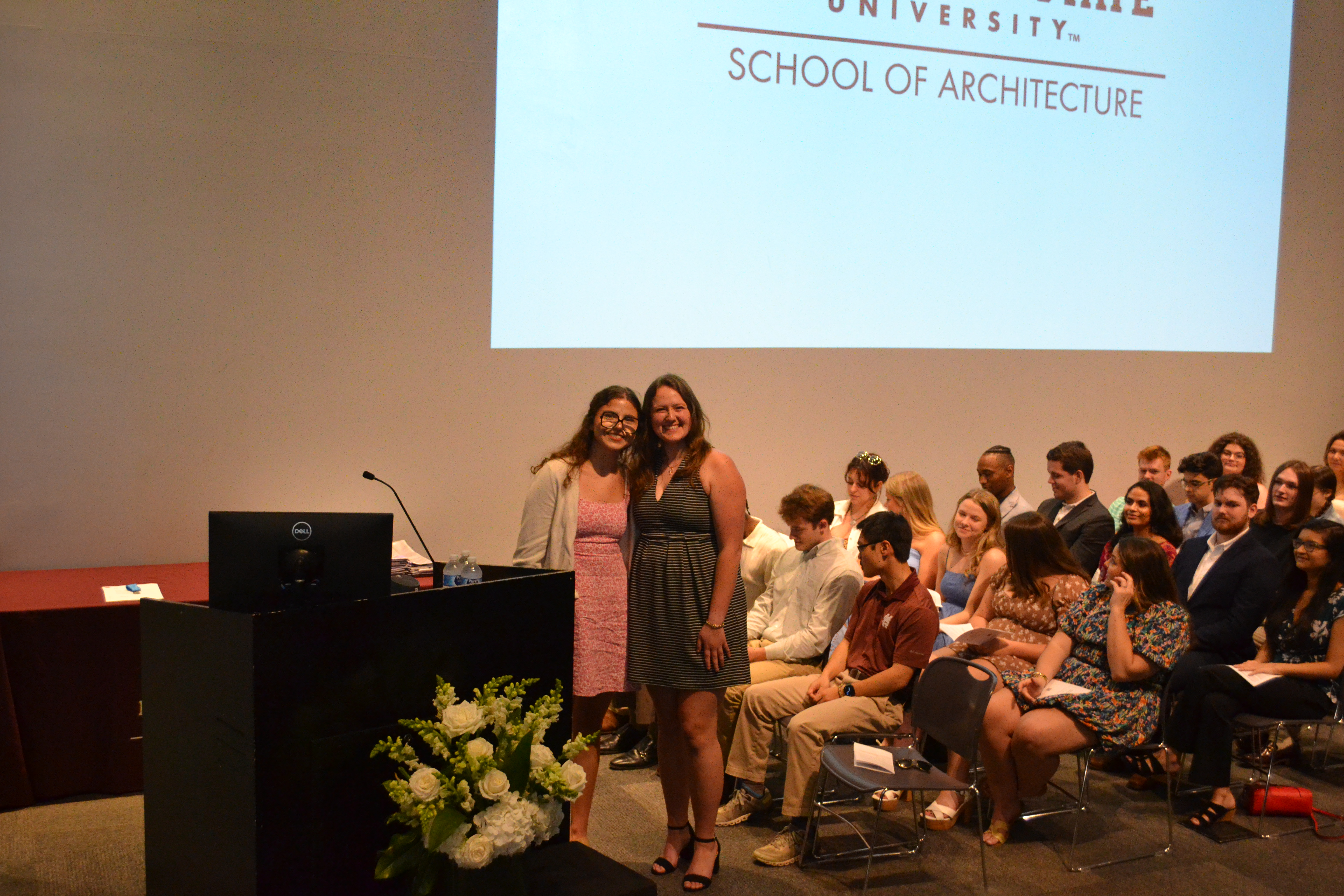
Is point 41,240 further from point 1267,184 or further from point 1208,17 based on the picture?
point 1267,184

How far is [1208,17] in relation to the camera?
19.6ft

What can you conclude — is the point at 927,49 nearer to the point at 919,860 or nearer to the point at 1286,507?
the point at 1286,507

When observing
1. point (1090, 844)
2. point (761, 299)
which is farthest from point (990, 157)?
point (1090, 844)

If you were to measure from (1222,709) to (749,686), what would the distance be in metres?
1.51

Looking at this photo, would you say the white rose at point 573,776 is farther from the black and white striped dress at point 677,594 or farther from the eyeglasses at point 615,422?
the eyeglasses at point 615,422

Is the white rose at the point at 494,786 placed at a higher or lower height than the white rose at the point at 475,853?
higher

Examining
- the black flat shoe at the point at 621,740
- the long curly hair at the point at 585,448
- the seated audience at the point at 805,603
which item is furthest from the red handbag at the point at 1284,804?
the long curly hair at the point at 585,448

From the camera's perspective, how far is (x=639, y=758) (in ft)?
13.6

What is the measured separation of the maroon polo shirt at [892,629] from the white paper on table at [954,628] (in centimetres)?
49

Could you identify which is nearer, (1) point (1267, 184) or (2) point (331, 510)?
(2) point (331, 510)

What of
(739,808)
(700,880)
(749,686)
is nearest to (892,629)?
(749,686)

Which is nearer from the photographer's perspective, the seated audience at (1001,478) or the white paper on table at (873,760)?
the white paper on table at (873,760)

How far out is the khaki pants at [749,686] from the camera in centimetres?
370

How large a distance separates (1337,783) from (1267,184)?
3.75 meters
